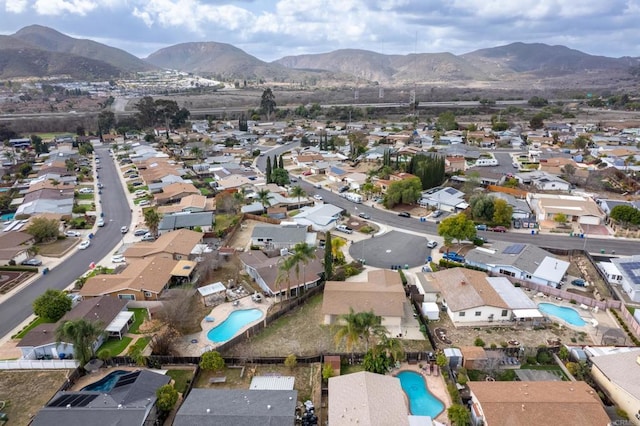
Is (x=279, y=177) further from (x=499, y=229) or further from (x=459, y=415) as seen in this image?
(x=459, y=415)

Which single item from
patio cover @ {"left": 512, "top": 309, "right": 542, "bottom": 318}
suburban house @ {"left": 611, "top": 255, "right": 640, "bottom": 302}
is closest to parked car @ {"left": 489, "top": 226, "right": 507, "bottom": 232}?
suburban house @ {"left": 611, "top": 255, "right": 640, "bottom": 302}

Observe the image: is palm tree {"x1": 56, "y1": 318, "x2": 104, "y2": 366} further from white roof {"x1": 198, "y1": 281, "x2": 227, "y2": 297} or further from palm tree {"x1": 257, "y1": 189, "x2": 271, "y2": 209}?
palm tree {"x1": 257, "y1": 189, "x2": 271, "y2": 209}

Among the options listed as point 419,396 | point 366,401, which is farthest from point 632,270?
point 366,401

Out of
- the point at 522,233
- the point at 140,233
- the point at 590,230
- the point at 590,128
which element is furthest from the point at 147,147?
the point at 590,128

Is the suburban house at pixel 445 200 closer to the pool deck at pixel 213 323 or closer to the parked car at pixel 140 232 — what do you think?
the pool deck at pixel 213 323

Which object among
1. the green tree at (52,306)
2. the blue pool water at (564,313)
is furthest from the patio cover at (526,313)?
the green tree at (52,306)

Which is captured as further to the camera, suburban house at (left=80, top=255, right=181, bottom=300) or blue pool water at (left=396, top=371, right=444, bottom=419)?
suburban house at (left=80, top=255, right=181, bottom=300)
